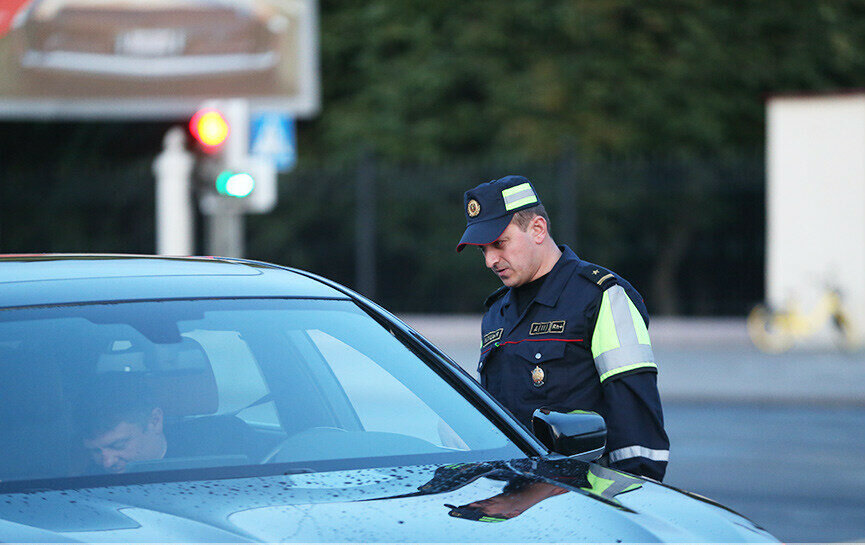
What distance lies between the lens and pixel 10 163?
24.7 meters

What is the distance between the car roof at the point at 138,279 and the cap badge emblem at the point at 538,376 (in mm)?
620

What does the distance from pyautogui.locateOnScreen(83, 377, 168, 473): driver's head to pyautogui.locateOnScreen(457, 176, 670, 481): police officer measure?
1167 millimetres

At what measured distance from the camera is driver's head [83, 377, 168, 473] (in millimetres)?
2764

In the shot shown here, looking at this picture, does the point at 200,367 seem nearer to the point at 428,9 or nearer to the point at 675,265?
the point at 675,265

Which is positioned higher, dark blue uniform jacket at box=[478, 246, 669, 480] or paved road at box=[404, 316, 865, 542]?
dark blue uniform jacket at box=[478, 246, 669, 480]

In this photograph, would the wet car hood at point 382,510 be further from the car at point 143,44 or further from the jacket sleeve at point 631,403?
the car at point 143,44

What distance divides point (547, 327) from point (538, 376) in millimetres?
140

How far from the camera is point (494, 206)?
3785 mm

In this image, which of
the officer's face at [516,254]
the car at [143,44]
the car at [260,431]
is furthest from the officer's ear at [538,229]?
the car at [143,44]

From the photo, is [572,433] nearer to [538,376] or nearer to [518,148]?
[538,376]

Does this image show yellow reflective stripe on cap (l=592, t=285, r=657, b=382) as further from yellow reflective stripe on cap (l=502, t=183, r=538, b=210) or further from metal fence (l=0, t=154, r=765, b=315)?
metal fence (l=0, t=154, r=765, b=315)

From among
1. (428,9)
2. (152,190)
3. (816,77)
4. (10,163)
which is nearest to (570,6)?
(428,9)

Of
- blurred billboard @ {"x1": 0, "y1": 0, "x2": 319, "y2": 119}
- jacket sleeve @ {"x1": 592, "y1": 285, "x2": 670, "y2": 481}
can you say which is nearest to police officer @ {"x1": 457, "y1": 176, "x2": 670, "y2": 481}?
jacket sleeve @ {"x1": 592, "y1": 285, "x2": 670, "y2": 481}

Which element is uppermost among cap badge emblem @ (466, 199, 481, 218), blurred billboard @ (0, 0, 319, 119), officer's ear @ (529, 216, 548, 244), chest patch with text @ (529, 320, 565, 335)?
A: blurred billboard @ (0, 0, 319, 119)
